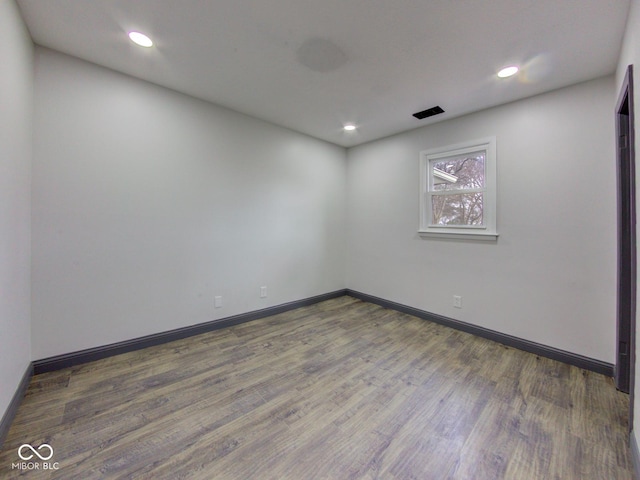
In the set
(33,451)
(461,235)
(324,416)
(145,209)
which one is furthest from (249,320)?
(461,235)

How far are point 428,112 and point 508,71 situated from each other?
91 cm

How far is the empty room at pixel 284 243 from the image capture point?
155 cm

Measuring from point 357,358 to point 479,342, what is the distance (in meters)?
1.43

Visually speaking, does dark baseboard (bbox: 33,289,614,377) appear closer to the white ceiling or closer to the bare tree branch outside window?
the bare tree branch outside window

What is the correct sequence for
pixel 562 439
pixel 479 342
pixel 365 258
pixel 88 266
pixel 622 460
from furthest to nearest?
pixel 365 258 → pixel 479 342 → pixel 88 266 → pixel 562 439 → pixel 622 460

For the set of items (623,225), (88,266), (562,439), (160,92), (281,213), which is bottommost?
(562,439)

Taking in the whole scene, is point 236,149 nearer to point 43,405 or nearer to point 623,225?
point 43,405

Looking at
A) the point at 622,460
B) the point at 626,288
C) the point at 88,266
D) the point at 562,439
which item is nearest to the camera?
the point at 622,460

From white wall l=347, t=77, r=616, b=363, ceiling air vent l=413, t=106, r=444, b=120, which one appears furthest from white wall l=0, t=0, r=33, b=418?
white wall l=347, t=77, r=616, b=363

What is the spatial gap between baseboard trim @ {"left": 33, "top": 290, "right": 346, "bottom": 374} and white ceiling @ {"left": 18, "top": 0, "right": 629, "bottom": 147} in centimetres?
252

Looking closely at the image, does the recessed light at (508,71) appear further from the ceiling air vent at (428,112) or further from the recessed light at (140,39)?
the recessed light at (140,39)

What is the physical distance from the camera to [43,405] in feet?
5.86

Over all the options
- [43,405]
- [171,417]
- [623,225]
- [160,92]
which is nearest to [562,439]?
[623,225]

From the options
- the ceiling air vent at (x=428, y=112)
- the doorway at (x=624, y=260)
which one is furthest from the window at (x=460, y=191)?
the doorway at (x=624, y=260)
